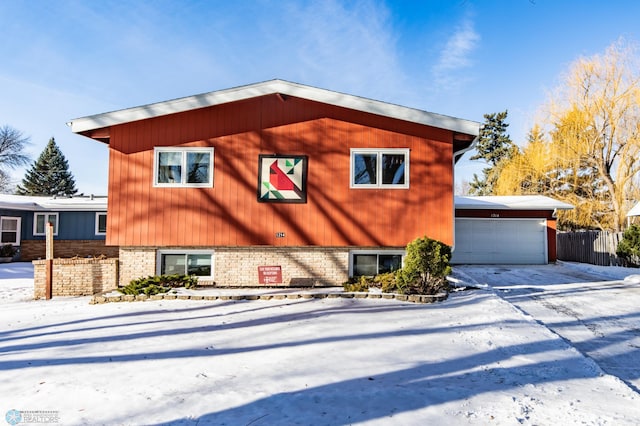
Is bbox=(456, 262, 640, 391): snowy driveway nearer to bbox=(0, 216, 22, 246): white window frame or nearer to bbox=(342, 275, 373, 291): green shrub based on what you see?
bbox=(342, 275, 373, 291): green shrub

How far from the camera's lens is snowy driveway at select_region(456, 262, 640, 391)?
483 centimetres

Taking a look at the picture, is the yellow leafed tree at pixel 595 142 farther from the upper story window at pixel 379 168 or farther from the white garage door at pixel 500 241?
the upper story window at pixel 379 168

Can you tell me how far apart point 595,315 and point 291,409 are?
22.6 feet

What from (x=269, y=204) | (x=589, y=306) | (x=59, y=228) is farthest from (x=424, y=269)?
(x=59, y=228)

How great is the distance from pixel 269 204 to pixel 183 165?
2537 mm

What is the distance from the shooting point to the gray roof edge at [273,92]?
914 cm

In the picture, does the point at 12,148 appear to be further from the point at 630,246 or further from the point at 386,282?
the point at 630,246

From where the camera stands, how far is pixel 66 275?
9.04 metres

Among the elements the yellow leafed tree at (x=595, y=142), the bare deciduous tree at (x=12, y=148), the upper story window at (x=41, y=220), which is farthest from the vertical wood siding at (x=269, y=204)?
the bare deciduous tree at (x=12, y=148)

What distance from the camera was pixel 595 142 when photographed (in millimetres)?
19734

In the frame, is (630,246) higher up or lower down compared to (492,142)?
lower down

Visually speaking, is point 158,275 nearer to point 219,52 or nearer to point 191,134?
point 191,134

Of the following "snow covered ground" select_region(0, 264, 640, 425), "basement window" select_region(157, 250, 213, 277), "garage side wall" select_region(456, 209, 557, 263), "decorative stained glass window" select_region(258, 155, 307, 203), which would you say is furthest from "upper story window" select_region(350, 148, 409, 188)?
"garage side wall" select_region(456, 209, 557, 263)

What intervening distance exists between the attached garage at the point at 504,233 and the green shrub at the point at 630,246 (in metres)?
2.46
